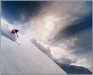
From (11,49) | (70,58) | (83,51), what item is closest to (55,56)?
(70,58)

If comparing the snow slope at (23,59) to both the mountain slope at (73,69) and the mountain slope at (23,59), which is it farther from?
the mountain slope at (73,69)

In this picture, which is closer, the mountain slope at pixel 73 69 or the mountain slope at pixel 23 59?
the mountain slope at pixel 23 59

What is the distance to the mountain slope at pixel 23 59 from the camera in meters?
4.36

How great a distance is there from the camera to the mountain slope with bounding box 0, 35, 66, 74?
4.36 metres

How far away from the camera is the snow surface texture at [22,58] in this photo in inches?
172

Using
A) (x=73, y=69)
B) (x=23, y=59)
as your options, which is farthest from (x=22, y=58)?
(x=73, y=69)

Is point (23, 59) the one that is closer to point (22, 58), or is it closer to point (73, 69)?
point (22, 58)

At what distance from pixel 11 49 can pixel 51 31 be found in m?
1.03

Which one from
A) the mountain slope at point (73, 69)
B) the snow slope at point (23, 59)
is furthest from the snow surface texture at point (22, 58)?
the mountain slope at point (73, 69)

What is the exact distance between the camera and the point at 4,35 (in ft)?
15.3

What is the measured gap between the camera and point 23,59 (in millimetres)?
4664

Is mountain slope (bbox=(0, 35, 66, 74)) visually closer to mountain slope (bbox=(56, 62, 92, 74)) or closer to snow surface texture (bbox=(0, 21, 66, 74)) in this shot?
snow surface texture (bbox=(0, 21, 66, 74))

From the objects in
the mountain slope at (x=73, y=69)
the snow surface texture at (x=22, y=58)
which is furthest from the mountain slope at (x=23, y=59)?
the mountain slope at (x=73, y=69)

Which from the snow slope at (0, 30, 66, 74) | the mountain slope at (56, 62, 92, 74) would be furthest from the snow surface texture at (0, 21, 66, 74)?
Answer: the mountain slope at (56, 62, 92, 74)
